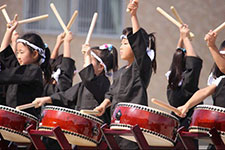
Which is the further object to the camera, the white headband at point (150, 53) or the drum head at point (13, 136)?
the white headband at point (150, 53)

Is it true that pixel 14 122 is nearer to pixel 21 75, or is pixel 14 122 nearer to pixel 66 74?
pixel 21 75

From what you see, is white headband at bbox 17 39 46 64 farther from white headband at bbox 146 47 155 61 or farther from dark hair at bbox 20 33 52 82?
white headband at bbox 146 47 155 61

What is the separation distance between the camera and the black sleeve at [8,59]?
4.02 meters

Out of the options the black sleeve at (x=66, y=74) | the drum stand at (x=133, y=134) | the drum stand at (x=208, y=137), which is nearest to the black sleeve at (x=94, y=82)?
the black sleeve at (x=66, y=74)

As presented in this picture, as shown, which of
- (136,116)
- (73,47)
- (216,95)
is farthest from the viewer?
(73,47)

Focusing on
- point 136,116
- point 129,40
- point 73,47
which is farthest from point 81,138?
point 73,47

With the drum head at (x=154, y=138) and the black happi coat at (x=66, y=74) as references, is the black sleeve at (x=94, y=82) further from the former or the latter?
the drum head at (x=154, y=138)

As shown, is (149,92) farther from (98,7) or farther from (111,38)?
(98,7)

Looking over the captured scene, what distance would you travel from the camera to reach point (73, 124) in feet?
11.4

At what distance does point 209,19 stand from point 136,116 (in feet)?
15.4

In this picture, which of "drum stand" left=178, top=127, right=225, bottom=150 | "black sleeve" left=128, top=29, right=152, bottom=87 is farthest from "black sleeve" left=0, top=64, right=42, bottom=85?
"drum stand" left=178, top=127, right=225, bottom=150

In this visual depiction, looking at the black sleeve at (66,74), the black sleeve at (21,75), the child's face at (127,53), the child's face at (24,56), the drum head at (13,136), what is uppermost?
the child's face at (127,53)

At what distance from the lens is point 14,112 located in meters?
3.63

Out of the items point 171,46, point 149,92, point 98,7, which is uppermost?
point 98,7
